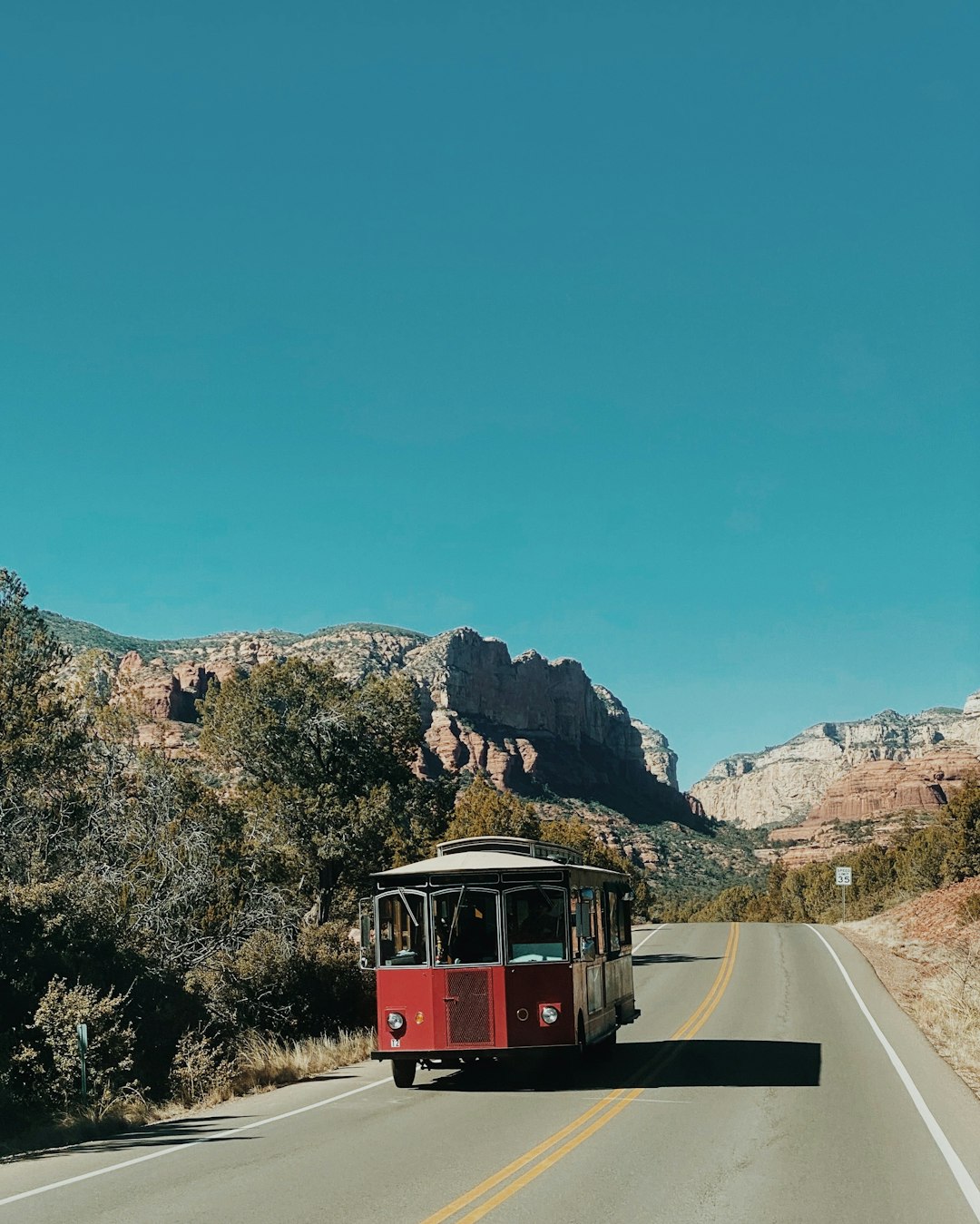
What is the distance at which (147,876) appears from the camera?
945 inches

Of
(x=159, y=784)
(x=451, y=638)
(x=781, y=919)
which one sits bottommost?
(x=781, y=919)

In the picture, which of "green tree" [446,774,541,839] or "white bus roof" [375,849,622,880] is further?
"green tree" [446,774,541,839]

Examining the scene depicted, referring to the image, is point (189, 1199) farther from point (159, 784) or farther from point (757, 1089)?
point (159, 784)

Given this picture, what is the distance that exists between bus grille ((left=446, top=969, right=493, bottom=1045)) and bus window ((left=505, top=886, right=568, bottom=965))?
54cm

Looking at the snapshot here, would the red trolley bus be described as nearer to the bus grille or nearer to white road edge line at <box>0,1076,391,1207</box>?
the bus grille

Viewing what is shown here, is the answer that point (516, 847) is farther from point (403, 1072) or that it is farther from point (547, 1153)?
point (547, 1153)

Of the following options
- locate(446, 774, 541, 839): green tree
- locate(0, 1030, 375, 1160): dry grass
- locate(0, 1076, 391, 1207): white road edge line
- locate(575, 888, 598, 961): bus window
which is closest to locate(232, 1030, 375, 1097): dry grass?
locate(0, 1030, 375, 1160): dry grass

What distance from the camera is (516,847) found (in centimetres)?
1847

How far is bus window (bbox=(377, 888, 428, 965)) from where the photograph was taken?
15.7 metres

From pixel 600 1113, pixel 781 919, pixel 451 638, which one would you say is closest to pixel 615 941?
pixel 600 1113

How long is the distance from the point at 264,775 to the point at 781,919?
69.7 meters

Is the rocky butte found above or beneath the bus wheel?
above

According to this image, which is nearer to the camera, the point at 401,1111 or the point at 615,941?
the point at 401,1111

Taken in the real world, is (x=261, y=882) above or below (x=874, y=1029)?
above
